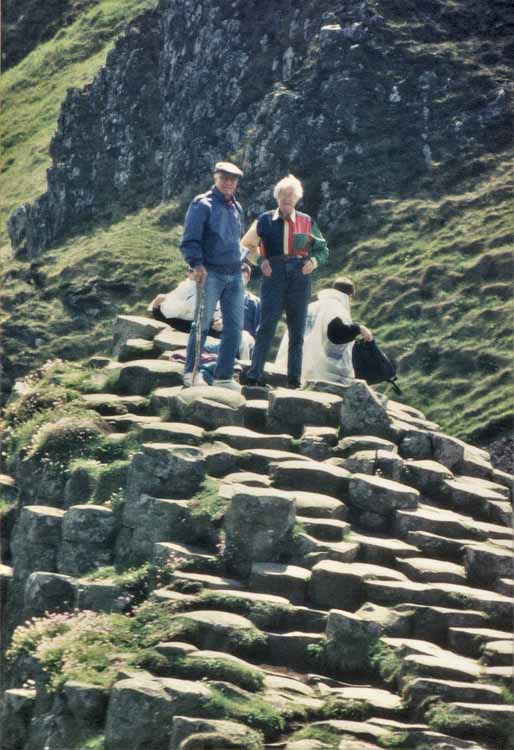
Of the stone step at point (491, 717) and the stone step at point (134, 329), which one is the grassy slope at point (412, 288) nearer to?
the stone step at point (134, 329)

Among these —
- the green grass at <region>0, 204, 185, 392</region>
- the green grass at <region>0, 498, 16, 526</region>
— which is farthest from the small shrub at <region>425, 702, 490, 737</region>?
the green grass at <region>0, 204, 185, 392</region>

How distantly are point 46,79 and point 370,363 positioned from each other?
74.7 metres

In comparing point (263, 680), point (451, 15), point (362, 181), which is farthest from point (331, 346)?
point (451, 15)

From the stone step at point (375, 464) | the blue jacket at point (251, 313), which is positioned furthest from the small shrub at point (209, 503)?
the blue jacket at point (251, 313)

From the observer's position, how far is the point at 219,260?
20.7 metres

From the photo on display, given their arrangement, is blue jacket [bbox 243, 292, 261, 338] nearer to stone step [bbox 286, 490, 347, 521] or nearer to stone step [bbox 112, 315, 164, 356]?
stone step [bbox 112, 315, 164, 356]

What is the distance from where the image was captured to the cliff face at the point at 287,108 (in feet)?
193

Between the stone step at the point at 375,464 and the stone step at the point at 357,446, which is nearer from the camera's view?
the stone step at the point at 375,464

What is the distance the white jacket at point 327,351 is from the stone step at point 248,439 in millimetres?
2831

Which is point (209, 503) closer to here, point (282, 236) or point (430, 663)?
point (430, 663)

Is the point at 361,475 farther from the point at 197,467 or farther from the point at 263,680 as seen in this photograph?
the point at 263,680

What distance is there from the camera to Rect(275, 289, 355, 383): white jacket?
2238 cm

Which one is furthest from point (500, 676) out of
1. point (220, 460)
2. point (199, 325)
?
point (199, 325)

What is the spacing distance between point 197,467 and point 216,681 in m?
4.43
